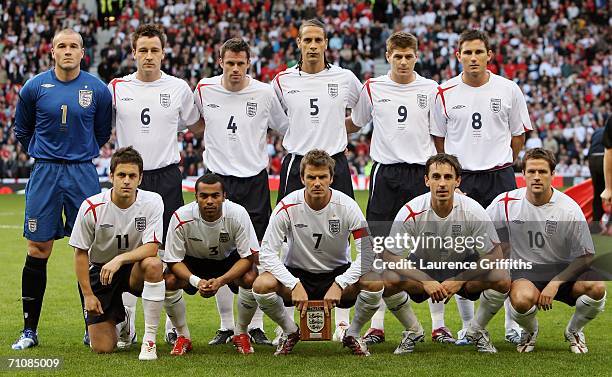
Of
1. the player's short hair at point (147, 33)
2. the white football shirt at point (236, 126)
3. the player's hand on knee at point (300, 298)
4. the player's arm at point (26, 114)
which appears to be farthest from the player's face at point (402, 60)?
the player's arm at point (26, 114)

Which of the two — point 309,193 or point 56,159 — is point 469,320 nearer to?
point 309,193

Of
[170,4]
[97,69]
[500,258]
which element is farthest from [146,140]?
[170,4]

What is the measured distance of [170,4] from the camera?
30.5 meters

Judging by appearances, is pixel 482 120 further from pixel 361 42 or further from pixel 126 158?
pixel 361 42

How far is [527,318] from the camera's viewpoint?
6359mm

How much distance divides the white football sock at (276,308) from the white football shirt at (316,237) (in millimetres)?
130

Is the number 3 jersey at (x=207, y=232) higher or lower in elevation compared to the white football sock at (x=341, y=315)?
higher

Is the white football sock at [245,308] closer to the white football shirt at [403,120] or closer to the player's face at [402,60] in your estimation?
the white football shirt at [403,120]

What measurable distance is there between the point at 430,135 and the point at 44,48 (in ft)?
77.0

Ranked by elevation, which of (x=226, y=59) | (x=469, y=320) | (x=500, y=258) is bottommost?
(x=469, y=320)

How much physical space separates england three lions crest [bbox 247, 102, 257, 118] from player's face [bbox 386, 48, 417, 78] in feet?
3.59

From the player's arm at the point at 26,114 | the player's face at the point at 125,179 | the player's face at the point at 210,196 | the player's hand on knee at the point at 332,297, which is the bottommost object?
the player's hand on knee at the point at 332,297

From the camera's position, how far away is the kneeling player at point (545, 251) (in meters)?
6.33

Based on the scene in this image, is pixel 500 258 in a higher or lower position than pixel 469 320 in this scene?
higher
